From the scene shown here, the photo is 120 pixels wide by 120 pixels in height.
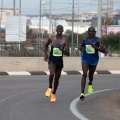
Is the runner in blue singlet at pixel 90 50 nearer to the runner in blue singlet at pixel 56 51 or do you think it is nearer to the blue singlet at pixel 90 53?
the blue singlet at pixel 90 53

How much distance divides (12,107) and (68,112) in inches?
57.9

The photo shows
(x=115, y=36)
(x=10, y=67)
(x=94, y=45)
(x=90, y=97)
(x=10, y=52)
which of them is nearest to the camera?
(x=94, y=45)

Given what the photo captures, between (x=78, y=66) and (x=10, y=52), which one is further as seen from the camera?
(x=10, y=52)

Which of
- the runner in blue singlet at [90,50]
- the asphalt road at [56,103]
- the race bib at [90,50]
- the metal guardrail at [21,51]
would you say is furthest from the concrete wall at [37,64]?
the race bib at [90,50]

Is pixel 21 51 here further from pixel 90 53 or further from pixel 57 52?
pixel 57 52

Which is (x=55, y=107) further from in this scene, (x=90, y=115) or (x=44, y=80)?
(x=44, y=80)

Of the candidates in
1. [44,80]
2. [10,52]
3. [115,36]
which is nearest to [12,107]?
[44,80]

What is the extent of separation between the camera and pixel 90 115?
1046 centimetres

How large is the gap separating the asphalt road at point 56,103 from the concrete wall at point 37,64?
17.8ft

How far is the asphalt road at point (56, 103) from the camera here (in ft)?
33.9

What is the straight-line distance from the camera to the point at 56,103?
1248cm

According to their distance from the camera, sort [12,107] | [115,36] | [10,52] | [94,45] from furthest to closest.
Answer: [115,36]
[10,52]
[94,45]
[12,107]

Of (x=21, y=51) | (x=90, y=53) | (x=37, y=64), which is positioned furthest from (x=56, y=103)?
(x=21, y=51)

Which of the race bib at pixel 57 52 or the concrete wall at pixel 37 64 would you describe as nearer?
the race bib at pixel 57 52
